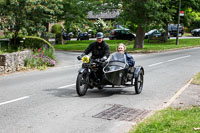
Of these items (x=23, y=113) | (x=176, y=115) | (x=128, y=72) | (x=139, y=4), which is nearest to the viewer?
(x=176, y=115)

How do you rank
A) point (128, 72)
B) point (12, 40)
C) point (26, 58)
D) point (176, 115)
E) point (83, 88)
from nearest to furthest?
point (176, 115), point (83, 88), point (128, 72), point (26, 58), point (12, 40)

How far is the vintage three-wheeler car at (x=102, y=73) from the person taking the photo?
902 centimetres

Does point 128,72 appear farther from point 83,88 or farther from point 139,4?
point 139,4

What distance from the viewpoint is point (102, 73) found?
931cm

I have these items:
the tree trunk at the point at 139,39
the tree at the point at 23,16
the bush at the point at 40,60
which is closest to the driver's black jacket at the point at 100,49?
the bush at the point at 40,60

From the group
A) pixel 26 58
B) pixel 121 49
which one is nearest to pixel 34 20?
pixel 26 58

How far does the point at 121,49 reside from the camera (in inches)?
383

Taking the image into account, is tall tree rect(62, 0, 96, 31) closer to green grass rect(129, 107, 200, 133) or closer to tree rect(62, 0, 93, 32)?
tree rect(62, 0, 93, 32)

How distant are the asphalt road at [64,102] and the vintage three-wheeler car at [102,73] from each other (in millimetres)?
342

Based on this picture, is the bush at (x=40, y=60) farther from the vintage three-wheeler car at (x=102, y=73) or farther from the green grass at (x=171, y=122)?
the green grass at (x=171, y=122)

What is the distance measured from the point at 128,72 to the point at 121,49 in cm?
71

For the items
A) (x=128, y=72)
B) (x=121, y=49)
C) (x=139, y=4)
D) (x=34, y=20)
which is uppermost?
(x=139, y=4)

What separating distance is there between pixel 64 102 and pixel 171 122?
316cm

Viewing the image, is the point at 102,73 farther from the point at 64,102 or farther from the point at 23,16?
the point at 23,16
